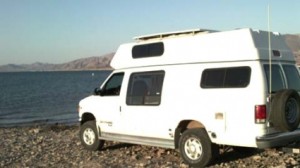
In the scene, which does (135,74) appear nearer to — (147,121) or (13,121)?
(147,121)

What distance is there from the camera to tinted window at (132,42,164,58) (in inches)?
438

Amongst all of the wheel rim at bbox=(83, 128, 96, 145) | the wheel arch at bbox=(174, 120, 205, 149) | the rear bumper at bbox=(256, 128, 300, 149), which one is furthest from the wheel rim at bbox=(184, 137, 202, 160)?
the wheel rim at bbox=(83, 128, 96, 145)

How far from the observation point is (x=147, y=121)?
11211 millimetres

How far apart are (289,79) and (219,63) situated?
1483mm

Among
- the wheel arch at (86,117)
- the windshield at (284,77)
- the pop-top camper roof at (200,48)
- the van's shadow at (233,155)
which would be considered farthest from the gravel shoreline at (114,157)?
the pop-top camper roof at (200,48)

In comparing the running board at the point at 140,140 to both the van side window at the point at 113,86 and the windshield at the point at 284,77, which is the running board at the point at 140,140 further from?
the windshield at the point at 284,77

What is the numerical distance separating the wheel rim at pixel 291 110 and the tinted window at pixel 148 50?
3128 millimetres

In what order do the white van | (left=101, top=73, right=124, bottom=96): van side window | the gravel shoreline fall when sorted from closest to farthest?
1. the white van
2. the gravel shoreline
3. (left=101, top=73, right=124, bottom=96): van side window

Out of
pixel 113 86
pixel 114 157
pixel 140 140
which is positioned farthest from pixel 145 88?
pixel 114 157

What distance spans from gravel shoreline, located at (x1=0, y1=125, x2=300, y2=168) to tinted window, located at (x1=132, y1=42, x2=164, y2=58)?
2432 mm

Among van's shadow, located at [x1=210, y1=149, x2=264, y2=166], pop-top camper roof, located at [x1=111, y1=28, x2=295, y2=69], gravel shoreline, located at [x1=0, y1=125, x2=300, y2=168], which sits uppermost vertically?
pop-top camper roof, located at [x1=111, y1=28, x2=295, y2=69]

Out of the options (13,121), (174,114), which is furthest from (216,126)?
(13,121)

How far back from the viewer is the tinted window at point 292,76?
32.8 ft

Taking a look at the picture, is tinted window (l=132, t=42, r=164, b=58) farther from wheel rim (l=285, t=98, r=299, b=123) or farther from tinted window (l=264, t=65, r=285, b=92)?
wheel rim (l=285, t=98, r=299, b=123)
